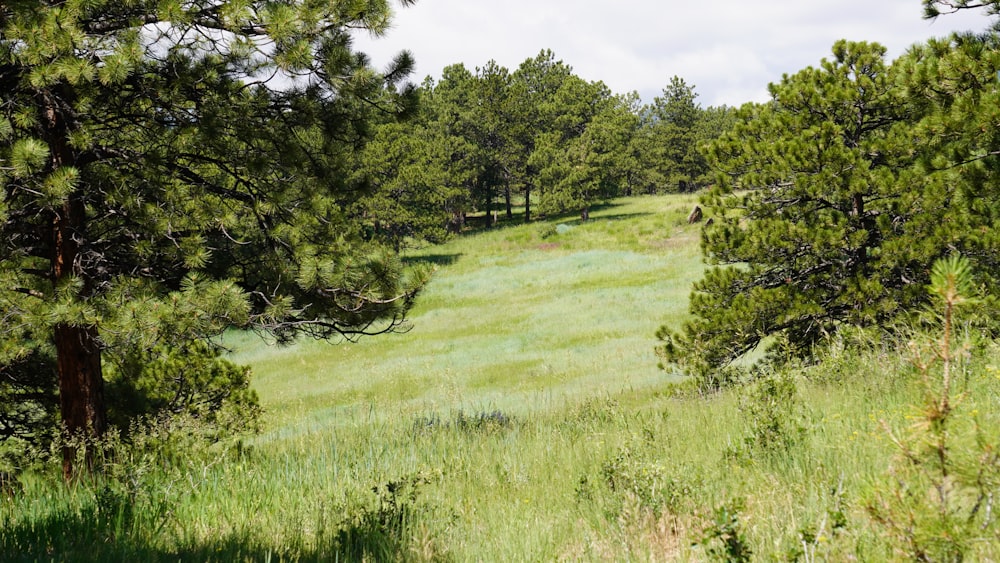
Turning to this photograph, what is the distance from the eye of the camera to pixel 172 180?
284 inches

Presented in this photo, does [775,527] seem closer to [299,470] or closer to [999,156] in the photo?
[299,470]

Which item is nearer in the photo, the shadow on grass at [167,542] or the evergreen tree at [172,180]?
the shadow on grass at [167,542]

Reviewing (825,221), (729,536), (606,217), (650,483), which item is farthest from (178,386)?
(606,217)

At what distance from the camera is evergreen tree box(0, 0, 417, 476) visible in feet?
17.4

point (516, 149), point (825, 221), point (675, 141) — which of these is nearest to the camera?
point (825, 221)

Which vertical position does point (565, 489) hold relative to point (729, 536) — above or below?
below

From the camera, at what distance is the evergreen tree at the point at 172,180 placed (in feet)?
17.4


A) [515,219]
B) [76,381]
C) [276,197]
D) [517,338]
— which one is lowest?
[517,338]

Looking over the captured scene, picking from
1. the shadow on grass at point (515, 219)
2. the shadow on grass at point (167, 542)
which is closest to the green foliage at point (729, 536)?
the shadow on grass at point (167, 542)

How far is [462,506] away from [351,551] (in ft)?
2.60

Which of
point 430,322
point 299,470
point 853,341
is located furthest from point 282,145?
point 430,322

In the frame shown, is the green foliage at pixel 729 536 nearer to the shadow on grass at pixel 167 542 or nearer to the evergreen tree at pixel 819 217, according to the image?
the shadow on grass at pixel 167 542

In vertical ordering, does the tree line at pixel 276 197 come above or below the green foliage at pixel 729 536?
above

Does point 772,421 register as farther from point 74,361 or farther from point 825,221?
point 74,361
